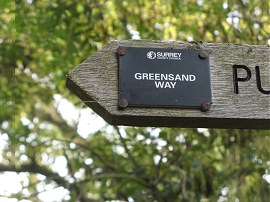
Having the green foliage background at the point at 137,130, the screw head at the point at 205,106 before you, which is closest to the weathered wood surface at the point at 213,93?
the screw head at the point at 205,106

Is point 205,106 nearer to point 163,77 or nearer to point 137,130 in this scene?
point 163,77

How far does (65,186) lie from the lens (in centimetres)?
310

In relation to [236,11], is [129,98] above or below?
below

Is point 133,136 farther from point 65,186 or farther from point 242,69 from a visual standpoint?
point 242,69

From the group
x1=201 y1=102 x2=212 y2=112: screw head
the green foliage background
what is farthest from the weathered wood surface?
the green foliage background

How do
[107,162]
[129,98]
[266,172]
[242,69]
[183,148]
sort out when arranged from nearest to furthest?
[129,98]
[242,69]
[266,172]
[183,148]
[107,162]

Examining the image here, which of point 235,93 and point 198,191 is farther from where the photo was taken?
point 198,191

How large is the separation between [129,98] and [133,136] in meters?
1.87

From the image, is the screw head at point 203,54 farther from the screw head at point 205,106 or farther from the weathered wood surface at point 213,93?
the screw head at point 205,106

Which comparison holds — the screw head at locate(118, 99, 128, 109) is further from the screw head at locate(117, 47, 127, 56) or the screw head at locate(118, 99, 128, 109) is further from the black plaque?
the screw head at locate(117, 47, 127, 56)

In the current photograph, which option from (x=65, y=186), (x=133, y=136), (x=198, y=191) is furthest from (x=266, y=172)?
(x=65, y=186)

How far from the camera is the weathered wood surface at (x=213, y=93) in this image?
4.04ft

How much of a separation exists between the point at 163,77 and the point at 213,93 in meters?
0.12

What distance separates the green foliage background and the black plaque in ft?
4.55
